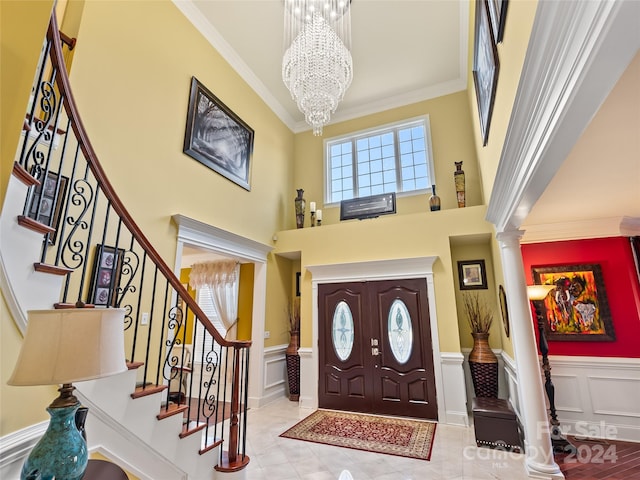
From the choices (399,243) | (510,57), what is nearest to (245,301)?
(399,243)

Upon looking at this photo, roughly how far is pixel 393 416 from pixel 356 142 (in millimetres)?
5262

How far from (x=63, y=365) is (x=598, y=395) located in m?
5.42

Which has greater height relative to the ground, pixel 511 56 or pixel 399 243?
pixel 511 56

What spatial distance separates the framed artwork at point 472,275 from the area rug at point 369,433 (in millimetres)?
2203

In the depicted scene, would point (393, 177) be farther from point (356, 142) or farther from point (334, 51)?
point (334, 51)

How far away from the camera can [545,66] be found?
1471 mm

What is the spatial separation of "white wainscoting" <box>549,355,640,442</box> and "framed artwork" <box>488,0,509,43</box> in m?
3.97

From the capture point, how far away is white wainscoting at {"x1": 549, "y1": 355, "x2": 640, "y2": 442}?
3748 millimetres

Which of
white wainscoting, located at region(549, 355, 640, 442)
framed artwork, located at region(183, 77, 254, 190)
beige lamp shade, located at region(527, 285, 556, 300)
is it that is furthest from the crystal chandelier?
white wainscoting, located at region(549, 355, 640, 442)

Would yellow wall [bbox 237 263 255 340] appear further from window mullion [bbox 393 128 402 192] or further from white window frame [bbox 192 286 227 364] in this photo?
window mullion [bbox 393 128 402 192]

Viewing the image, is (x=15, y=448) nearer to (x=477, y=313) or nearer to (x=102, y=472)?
(x=102, y=472)

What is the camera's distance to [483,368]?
445cm

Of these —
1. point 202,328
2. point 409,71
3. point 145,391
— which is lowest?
point 145,391

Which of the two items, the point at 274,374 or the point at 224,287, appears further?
the point at 224,287
